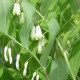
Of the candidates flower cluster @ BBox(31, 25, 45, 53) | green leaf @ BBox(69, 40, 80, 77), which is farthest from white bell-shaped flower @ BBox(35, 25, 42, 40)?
green leaf @ BBox(69, 40, 80, 77)

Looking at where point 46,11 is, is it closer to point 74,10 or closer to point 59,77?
point 74,10

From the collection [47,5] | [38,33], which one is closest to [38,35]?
[38,33]

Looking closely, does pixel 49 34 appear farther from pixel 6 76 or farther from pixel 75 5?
pixel 6 76

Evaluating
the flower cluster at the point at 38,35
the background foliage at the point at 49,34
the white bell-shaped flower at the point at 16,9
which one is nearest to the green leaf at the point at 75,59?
the background foliage at the point at 49,34

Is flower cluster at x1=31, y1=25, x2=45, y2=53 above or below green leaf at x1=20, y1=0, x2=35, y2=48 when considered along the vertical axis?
below

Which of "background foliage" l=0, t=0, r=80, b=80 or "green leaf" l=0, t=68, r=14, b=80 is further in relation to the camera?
"green leaf" l=0, t=68, r=14, b=80

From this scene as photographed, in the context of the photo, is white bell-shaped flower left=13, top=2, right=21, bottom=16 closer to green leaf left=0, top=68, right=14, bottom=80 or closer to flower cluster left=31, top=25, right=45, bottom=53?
→ flower cluster left=31, top=25, right=45, bottom=53

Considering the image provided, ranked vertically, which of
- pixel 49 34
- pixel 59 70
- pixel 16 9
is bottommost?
pixel 59 70

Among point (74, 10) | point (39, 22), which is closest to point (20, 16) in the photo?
point (39, 22)
